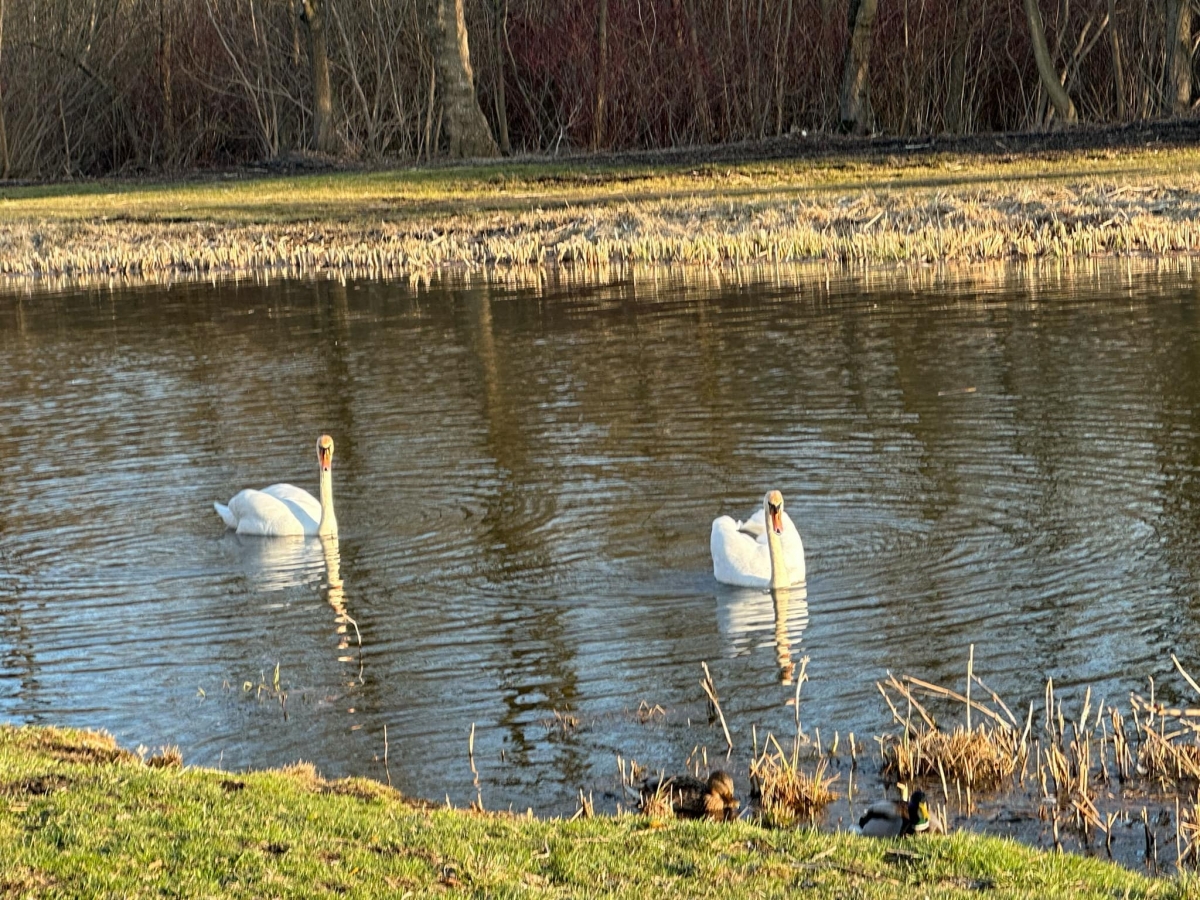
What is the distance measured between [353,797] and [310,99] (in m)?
42.9

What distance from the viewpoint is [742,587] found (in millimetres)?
10297

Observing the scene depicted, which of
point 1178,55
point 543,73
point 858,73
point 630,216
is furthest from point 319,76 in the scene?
point 1178,55

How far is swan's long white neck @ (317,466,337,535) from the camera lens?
11664 mm

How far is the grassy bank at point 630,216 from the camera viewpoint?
1102 inches

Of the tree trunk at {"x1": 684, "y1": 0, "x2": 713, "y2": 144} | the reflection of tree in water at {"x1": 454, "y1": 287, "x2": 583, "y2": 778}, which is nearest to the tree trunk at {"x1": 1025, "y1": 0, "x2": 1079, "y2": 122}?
the tree trunk at {"x1": 684, "y1": 0, "x2": 713, "y2": 144}

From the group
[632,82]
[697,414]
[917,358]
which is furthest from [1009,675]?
[632,82]

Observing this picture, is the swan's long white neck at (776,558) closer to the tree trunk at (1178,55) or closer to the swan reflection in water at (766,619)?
the swan reflection in water at (766,619)

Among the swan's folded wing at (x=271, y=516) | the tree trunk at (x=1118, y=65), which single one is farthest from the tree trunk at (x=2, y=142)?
the swan's folded wing at (x=271, y=516)

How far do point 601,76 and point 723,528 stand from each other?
34675 mm

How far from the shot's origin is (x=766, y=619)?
973 centimetres

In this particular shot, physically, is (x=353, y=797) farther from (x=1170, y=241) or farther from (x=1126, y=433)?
(x=1170, y=241)

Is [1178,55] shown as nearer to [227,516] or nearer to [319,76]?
[319,76]

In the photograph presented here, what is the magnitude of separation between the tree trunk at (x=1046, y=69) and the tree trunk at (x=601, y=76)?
9555mm

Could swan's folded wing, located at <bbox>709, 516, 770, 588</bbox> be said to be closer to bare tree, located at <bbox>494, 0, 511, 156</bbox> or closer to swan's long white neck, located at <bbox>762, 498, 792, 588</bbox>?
swan's long white neck, located at <bbox>762, 498, 792, 588</bbox>
